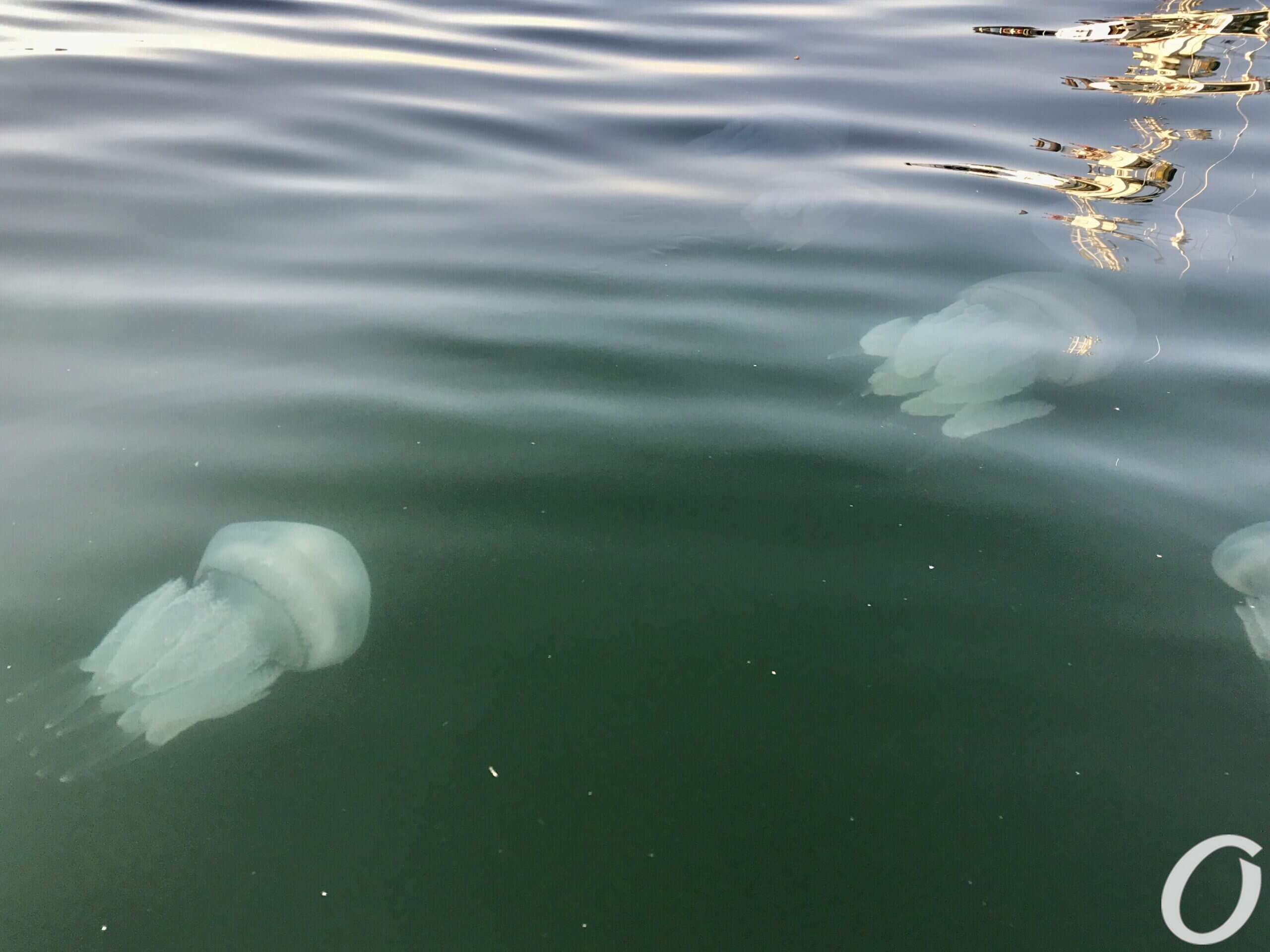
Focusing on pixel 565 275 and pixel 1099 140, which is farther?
pixel 1099 140

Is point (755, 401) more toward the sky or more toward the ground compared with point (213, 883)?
more toward the sky

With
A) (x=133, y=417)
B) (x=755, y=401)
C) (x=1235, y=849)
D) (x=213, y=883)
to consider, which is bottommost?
(x=1235, y=849)

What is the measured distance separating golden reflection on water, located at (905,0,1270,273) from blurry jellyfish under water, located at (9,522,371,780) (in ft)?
7.39

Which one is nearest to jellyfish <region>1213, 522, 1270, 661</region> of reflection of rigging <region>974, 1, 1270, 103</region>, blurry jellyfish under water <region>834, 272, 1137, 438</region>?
blurry jellyfish under water <region>834, 272, 1137, 438</region>

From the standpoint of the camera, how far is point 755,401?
209cm

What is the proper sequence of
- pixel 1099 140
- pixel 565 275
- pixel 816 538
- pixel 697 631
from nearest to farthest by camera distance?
pixel 697 631
pixel 816 538
pixel 565 275
pixel 1099 140

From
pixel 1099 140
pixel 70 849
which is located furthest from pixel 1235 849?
pixel 1099 140

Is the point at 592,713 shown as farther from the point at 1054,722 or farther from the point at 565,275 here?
the point at 565,275

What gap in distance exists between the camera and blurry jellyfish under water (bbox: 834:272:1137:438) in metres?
2.13

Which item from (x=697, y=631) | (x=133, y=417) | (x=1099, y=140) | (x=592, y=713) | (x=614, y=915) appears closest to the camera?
(x=614, y=915)

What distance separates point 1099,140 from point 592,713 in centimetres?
314

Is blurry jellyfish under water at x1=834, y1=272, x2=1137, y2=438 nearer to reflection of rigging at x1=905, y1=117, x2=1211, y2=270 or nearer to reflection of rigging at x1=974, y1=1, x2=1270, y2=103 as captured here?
reflection of rigging at x1=905, y1=117, x2=1211, y2=270

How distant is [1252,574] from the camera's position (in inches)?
66.5

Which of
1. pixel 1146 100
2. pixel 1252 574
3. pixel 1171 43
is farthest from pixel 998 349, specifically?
pixel 1171 43
